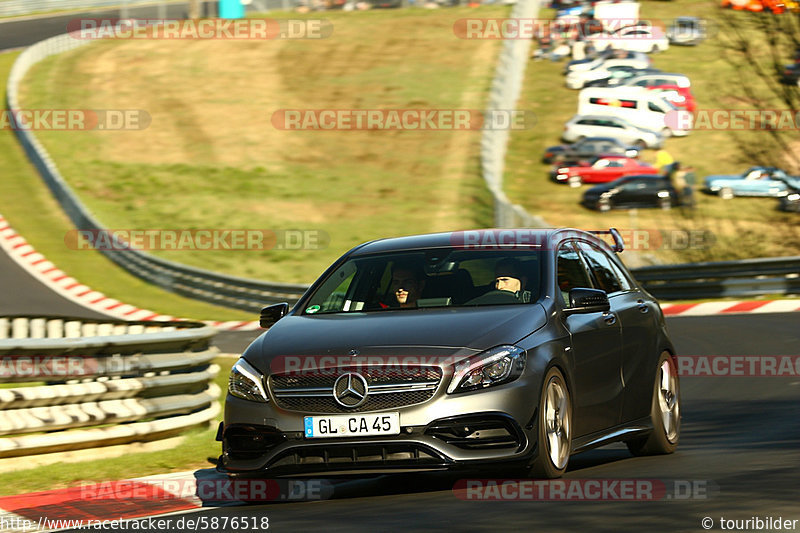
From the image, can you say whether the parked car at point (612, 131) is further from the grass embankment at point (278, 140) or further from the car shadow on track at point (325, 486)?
the car shadow on track at point (325, 486)

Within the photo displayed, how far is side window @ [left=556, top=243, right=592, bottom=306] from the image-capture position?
834 centimetres

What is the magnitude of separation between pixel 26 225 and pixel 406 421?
27.6 meters

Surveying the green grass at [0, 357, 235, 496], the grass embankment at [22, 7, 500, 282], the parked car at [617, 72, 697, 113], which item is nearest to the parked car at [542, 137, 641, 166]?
the grass embankment at [22, 7, 500, 282]

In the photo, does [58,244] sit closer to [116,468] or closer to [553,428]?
[116,468]

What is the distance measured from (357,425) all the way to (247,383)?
775 mm

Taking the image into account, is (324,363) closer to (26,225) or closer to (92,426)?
(92,426)

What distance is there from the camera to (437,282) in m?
8.22

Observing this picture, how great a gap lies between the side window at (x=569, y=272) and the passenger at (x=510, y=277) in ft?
0.84

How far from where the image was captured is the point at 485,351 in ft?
23.7

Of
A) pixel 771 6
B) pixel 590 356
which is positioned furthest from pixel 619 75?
pixel 590 356

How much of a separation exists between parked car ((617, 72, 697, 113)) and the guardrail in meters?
33.5

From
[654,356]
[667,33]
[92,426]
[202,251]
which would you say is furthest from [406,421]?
[667,33]

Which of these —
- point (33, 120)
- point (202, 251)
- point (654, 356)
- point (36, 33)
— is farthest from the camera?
point (36, 33)

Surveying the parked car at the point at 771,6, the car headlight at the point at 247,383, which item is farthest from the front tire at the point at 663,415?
the parked car at the point at 771,6
